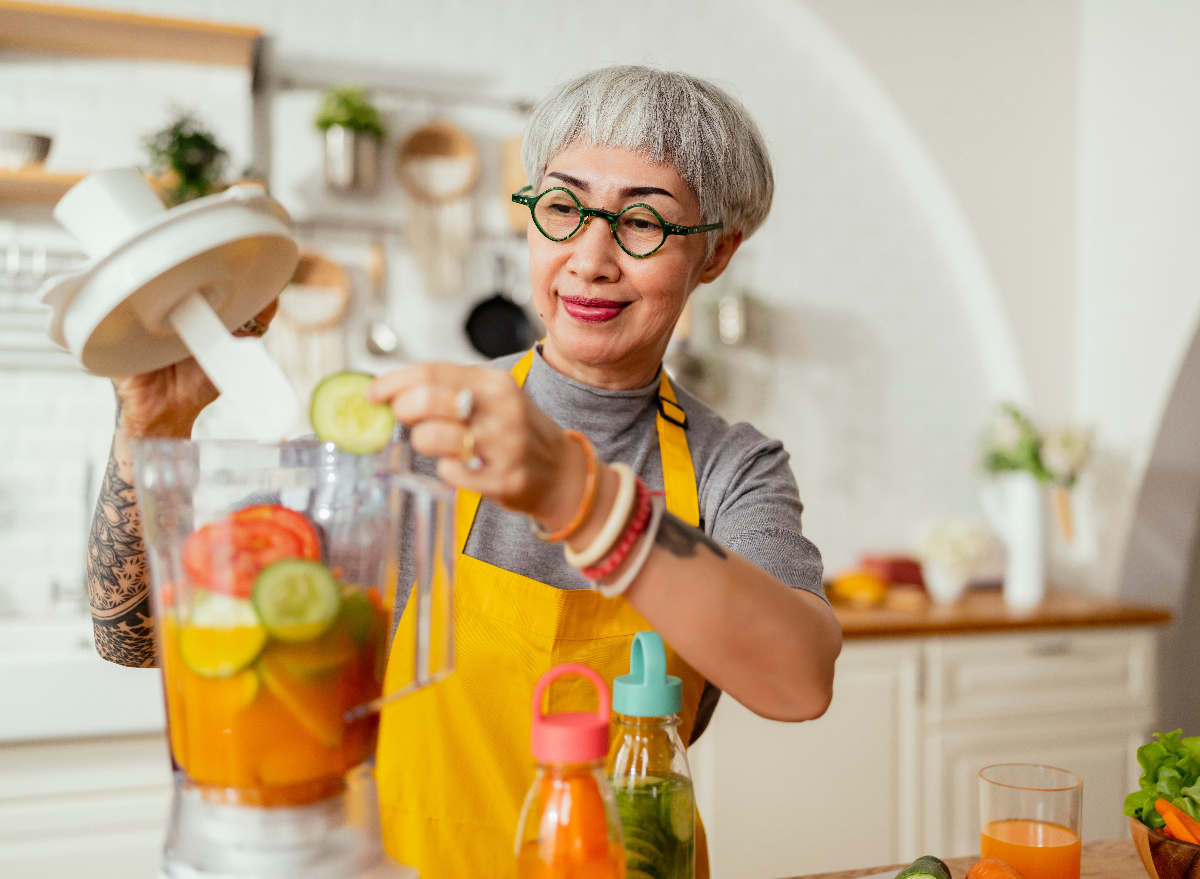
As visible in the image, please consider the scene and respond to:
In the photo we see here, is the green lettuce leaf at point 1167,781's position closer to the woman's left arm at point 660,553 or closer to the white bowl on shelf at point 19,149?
the woman's left arm at point 660,553

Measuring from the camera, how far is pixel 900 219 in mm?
3096

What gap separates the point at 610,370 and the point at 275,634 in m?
0.60

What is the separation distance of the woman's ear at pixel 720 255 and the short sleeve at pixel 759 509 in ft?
0.60

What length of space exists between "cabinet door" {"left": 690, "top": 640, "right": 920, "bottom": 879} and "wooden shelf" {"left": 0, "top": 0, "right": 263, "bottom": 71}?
1992 mm

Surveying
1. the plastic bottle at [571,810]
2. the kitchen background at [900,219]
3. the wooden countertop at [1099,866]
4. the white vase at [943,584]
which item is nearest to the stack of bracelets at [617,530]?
the plastic bottle at [571,810]

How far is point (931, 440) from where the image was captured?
10.3 feet

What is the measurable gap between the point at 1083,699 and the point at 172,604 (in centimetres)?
267

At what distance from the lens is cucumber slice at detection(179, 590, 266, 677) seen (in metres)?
0.54

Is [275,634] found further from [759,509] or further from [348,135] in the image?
[348,135]

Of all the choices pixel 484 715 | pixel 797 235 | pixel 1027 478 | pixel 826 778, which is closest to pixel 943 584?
pixel 1027 478

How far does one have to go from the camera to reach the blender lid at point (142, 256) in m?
0.59

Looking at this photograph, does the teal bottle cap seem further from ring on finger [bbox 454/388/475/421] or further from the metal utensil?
the metal utensil

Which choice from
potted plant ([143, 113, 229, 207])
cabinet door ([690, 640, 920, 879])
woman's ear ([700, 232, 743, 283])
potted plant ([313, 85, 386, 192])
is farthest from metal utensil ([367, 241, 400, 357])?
woman's ear ([700, 232, 743, 283])

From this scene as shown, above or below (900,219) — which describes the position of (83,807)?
below
